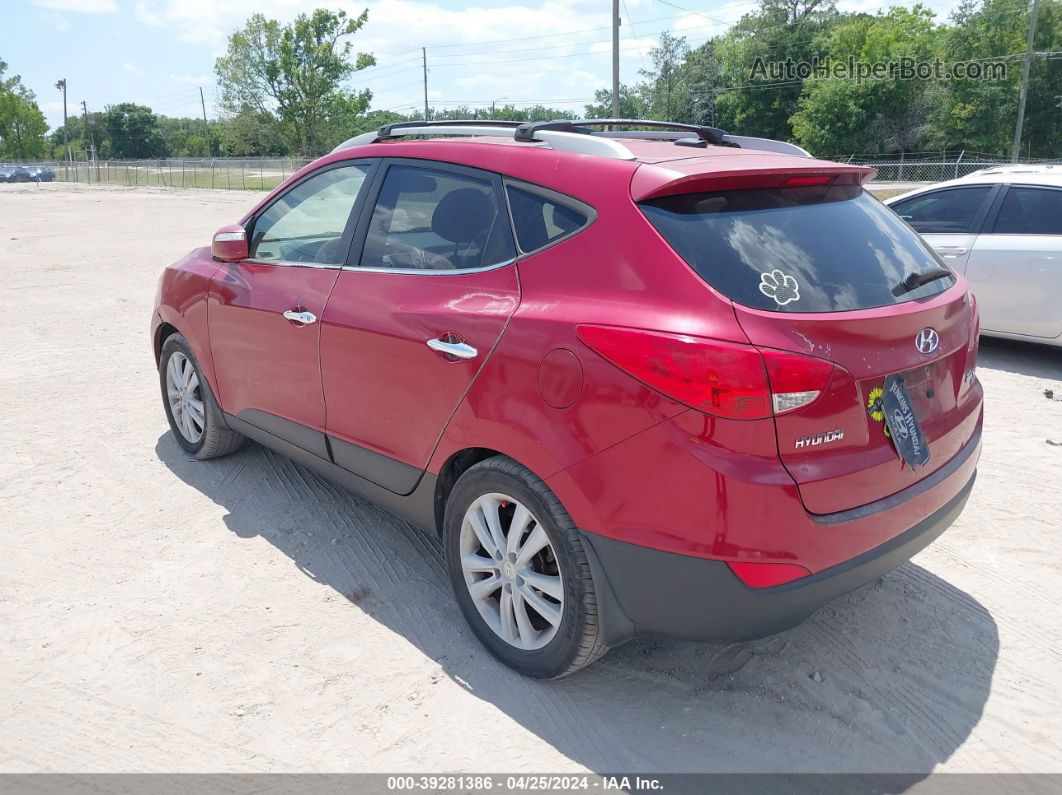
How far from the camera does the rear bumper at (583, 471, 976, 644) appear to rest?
248cm

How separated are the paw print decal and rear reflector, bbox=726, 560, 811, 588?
757mm

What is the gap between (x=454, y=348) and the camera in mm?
3029

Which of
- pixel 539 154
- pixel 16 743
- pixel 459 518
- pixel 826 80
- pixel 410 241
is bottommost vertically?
pixel 16 743

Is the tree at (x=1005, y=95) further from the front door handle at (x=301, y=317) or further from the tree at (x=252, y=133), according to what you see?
the front door handle at (x=301, y=317)

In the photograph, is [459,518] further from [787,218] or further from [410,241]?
[787,218]

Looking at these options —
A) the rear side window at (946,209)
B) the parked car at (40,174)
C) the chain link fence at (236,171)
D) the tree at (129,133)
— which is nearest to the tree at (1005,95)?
the chain link fence at (236,171)

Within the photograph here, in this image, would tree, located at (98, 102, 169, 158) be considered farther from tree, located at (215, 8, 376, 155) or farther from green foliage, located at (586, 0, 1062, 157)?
green foliage, located at (586, 0, 1062, 157)

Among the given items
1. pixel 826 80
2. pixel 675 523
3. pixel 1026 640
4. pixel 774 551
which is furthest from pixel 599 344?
pixel 826 80

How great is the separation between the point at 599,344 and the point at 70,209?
33489mm

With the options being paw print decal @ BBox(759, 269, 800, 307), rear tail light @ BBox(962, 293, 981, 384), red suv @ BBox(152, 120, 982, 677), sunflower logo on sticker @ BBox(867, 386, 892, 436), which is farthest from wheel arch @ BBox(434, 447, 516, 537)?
rear tail light @ BBox(962, 293, 981, 384)


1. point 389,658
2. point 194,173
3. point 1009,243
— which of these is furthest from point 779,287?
point 194,173

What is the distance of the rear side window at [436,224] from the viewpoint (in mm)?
3127

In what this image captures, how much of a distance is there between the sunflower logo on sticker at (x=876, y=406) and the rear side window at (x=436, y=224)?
50.0 inches

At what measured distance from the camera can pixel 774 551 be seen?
244 centimetres
